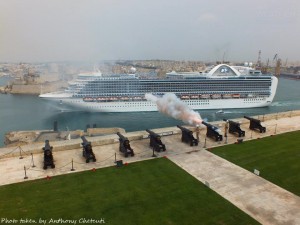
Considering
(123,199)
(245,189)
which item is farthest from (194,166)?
(123,199)

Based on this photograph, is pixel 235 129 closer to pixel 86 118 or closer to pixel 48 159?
pixel 48 159

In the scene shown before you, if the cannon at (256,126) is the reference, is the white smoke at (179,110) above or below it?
above

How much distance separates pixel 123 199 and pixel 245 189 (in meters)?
7.89

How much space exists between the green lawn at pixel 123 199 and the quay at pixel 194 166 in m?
1.00

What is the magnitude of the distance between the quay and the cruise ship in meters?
33.6

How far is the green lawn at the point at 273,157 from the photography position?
65.9 ft

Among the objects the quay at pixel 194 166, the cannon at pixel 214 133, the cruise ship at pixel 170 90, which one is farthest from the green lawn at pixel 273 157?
the cruise ship at pixel 170 90

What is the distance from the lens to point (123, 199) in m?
17.3

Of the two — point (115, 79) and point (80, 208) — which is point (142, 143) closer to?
point (80, 208)

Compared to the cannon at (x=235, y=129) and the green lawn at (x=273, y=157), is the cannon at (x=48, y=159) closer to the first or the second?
the green lawn at (x=273, y=157)

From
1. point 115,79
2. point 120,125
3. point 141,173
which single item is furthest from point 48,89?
point 141,173

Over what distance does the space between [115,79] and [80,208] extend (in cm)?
4832

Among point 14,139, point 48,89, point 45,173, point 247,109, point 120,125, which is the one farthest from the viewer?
point 48,89

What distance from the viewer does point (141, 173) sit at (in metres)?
20.9
